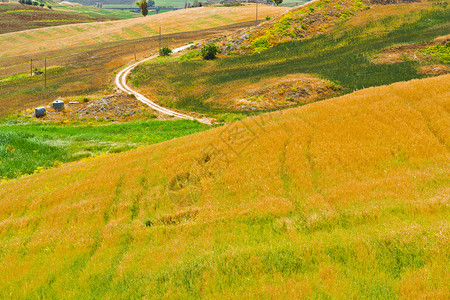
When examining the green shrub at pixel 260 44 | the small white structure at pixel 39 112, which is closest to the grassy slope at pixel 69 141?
the small white structure at pixel 39 112

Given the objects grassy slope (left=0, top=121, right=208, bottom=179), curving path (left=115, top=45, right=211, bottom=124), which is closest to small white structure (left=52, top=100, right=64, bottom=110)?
grassy slope (left=0, top=121, right=208, bottom=179)

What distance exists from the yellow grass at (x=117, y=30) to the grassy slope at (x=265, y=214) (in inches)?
4915

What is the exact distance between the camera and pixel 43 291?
759 centimetres

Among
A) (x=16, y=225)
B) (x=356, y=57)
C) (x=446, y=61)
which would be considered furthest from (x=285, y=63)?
(x=16, y=225)

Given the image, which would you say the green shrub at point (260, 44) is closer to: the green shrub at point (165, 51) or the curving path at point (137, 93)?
the green shrub at point (165, 51)

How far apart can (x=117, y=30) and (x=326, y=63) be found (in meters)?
113

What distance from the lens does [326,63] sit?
53.9 metres

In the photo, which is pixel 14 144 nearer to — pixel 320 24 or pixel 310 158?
pixel 310 158

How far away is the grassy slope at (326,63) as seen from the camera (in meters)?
45.4

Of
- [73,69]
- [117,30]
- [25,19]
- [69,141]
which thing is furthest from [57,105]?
[25,19]

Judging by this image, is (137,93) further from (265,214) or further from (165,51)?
(265,214)

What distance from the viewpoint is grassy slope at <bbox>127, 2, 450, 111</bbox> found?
45.4 meters

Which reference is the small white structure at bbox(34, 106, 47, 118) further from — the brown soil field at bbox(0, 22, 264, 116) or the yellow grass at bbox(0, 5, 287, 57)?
the yellow grass at bbox(0, 5, 287, 57)

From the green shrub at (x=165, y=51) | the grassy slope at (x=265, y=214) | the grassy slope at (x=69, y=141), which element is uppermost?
the green shrub at (x=165, y=51)
